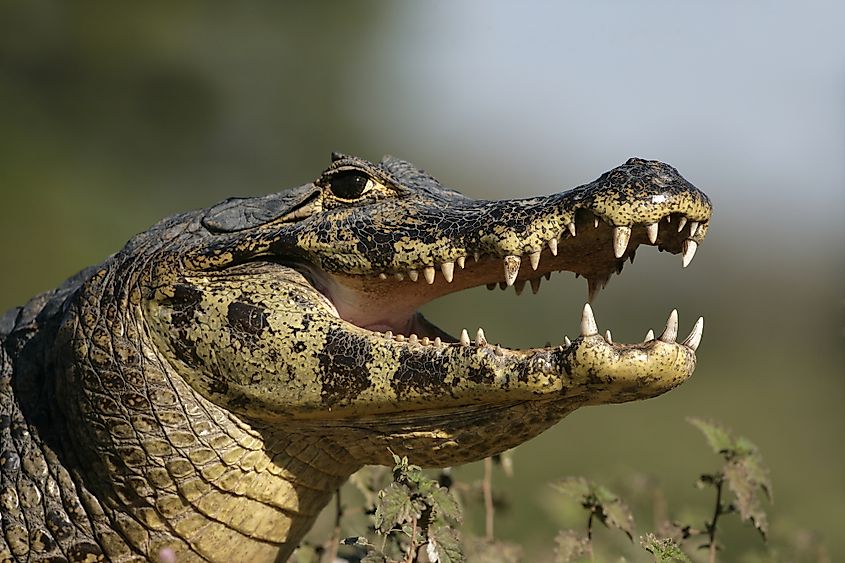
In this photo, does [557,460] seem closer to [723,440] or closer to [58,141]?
[723,440]

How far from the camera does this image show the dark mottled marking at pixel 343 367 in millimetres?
3129

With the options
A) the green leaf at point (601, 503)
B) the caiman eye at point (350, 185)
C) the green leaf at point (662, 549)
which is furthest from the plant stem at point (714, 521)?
the caiman eye at point (350, 185)

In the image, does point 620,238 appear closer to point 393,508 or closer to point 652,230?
point 652,230

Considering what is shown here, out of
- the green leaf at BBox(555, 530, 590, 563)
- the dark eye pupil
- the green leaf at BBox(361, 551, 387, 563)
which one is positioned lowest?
the green leaf at BBox(361, 551, 387, 563)

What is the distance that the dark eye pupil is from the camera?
3.49m

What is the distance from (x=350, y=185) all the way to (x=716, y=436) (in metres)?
1.59

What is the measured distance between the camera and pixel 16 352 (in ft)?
12.5

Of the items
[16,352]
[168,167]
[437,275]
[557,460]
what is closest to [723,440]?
[437,275]

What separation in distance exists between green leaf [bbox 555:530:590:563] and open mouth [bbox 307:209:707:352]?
83cm

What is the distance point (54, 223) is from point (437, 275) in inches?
660

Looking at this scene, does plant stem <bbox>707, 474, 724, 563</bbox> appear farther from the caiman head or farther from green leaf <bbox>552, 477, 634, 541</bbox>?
the caiman head

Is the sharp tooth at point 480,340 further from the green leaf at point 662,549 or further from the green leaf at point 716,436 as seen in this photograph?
the green leaf at point 716,436

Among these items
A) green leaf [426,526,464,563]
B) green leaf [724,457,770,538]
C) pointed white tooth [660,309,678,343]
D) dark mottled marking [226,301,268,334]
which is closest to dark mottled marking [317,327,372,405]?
dark mottled marking [226,301,268,334]

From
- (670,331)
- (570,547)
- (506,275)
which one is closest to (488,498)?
(570,547)
